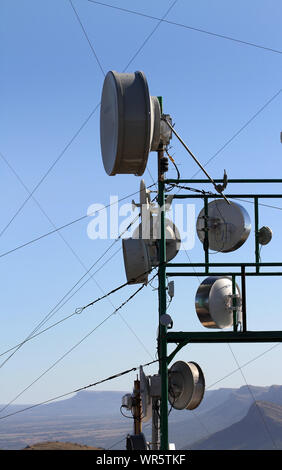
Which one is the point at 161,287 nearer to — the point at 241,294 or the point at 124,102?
the point at 241,294

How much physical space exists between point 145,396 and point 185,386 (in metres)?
1.40

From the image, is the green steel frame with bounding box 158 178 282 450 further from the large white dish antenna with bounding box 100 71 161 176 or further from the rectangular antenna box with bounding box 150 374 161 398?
the large white dish antenna with bounding box 100 71 161 176

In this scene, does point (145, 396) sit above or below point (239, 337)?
below

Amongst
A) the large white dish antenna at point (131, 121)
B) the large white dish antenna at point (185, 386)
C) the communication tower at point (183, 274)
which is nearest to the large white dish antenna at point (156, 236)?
the communication tower at point (183, 274)

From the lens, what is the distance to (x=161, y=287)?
810 inches

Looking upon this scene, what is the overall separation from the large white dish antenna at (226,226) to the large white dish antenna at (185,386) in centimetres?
352

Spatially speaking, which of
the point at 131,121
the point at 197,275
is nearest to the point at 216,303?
the point at 197,275

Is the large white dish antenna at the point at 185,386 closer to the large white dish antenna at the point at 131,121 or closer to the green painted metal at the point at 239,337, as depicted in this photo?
the green painted metal at the point at 239,337

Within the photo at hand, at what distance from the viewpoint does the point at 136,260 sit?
69.4 feet

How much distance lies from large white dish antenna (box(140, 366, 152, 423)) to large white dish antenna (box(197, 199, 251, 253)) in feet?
13.5

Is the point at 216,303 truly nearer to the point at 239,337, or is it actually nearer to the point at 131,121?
the point at 239,337

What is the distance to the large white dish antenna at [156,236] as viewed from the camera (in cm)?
2120

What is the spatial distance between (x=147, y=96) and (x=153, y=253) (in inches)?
224

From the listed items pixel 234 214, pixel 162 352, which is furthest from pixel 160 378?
pixel 234 214
